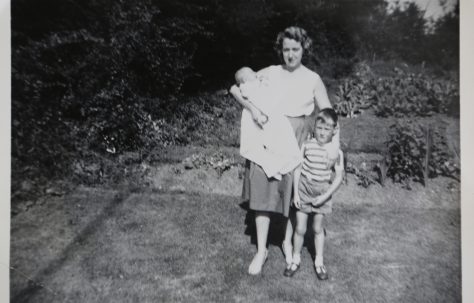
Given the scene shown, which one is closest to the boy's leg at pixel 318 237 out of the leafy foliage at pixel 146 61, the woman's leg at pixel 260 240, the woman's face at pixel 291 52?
the woman's leg at pixel 260 240

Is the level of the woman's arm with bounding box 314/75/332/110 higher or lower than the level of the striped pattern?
higher

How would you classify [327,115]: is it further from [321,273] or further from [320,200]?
[321,273]

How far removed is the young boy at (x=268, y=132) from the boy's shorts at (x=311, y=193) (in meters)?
0.15

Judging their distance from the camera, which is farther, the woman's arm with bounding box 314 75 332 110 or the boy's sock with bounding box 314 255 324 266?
the boy's sock with bounding box 314 255 324 266

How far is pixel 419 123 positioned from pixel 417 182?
58 cm

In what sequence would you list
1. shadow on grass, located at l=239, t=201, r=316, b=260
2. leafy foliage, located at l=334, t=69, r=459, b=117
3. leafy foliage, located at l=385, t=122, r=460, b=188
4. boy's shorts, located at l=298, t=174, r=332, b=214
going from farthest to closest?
1. leafy foliage, located at l=385, t=122, r=460, b=188
2. leafy foliage, located at l=334, t=69, r=459, b=117
3. shadow on grass, located at l=239, t=201, r=316, b=260
4. boy's shorts, located at l=298, t=174, r=332, b=214

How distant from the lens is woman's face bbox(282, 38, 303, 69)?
288 cm

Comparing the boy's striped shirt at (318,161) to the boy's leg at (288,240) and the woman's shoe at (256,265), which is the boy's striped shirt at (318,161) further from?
the woman's shoe at (256,265)

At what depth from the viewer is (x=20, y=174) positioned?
11.1ft

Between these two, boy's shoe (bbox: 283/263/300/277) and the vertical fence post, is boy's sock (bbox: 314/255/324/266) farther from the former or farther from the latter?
the vertical fence post

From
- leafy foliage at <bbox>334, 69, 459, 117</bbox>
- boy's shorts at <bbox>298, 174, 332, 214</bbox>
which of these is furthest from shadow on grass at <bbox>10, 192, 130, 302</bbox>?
leafy foliage at <bbox>334, 69, 459, 117</bbox>

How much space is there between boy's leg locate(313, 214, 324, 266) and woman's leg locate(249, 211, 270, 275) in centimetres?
36

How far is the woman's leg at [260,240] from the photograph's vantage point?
10.3 feet

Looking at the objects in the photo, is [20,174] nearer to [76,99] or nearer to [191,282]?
[76,99]
